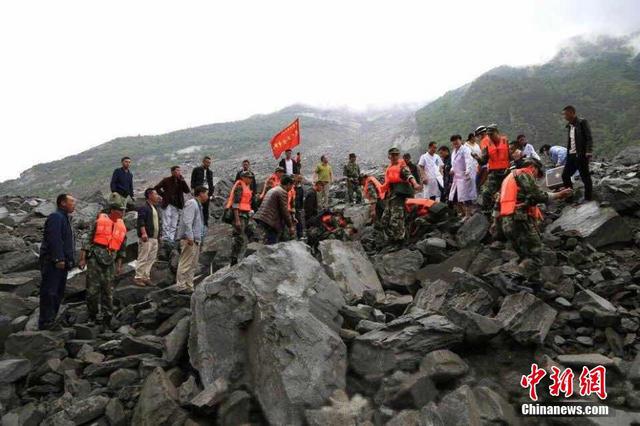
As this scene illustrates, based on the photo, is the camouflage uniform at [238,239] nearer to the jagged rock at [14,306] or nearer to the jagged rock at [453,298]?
the jagged rock at [14,306]

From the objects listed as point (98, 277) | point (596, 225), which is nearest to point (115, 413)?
→ point (98, 277)

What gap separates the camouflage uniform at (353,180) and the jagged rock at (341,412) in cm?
1178

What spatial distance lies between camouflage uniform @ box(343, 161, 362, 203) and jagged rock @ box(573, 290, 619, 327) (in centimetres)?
1071

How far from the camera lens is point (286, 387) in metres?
4.87

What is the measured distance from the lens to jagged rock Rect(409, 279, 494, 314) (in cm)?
625

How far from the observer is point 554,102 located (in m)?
53.0

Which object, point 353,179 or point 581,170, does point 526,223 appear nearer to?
point 581,170

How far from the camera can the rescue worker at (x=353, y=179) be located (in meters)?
16.1

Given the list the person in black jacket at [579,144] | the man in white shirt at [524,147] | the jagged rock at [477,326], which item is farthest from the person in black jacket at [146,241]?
the person in black jacket at [579,144]

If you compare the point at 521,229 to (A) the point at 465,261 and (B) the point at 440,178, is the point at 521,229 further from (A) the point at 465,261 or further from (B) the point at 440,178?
(B) the point at 440,178

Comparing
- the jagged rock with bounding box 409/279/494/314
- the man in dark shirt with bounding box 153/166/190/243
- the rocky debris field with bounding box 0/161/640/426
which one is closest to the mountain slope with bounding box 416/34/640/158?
the rocky debris field with bounding box 0/161/640/426

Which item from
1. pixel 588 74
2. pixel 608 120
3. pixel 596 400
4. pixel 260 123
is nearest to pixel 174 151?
pixel 260 123

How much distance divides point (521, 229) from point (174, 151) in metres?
69.9

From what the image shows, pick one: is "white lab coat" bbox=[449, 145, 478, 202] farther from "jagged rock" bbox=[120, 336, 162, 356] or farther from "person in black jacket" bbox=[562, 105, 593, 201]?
"jagged rock" bbox=[120, 336, 162, 356]
